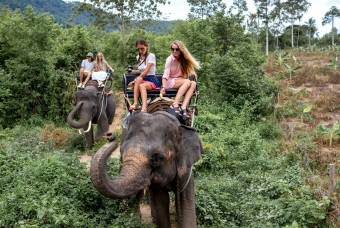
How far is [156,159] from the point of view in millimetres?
3928

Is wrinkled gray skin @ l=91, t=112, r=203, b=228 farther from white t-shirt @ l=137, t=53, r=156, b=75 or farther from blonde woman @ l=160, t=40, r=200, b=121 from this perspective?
white t-shirt @ l=137, t=53, r=156, b=75

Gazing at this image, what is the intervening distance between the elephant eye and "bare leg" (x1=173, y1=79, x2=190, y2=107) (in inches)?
45.4

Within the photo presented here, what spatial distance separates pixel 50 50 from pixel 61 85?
1672 millimetres

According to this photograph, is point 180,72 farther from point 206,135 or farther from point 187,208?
point 206,135

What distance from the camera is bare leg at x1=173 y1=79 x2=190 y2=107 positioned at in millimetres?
5020

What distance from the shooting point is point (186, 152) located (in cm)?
443

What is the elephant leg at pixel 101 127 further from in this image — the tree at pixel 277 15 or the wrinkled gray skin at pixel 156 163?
the tree at pixel 277 15

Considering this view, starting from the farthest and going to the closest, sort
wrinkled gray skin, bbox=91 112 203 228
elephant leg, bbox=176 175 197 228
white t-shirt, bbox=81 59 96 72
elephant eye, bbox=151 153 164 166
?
1. white t-shirt, bbox=81 59 96 72
2. elephant leg, bbox=176 175 197 228
3. elephant eye, bbox=151 153 164 166
4. wrinkled gray skin, bbox=91 112 203 228

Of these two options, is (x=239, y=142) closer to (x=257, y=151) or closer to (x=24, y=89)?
(x=257, y=151)

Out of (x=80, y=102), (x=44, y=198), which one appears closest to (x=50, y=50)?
(x=80, y=102)

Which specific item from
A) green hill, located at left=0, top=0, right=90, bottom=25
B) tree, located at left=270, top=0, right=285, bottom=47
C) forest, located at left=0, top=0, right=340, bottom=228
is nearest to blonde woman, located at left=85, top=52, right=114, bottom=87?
forest, located at left=0, top=0, right=340, bottom=228

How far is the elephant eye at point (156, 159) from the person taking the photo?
3.89 m

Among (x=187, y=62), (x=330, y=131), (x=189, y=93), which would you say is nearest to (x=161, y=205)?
(x=189, y=93)

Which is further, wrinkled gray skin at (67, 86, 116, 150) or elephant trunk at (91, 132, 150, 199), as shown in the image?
wrinkled gray skin at (67, 86, 116, 150)
